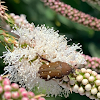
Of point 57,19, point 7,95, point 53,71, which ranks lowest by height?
point 7,95

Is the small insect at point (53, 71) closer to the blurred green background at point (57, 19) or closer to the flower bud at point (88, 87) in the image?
the flower bud at point (88, 87)

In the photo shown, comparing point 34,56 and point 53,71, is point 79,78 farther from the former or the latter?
point 34,56

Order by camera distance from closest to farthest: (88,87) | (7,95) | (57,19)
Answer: (7,95)
(88,87)
(57,19)

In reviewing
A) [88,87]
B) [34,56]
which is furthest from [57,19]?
[88,87]

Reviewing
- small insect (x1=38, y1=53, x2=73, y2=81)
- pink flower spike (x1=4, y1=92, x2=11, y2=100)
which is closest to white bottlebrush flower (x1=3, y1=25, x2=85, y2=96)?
small insect (x1=38, y1=53, x2=73, y2=81)

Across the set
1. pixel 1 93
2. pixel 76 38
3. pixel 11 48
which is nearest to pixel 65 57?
pixel 11 48

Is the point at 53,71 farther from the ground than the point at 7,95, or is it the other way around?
the point at 53,71

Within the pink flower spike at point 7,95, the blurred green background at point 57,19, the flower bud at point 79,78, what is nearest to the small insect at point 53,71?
the flower bud at point 79,78

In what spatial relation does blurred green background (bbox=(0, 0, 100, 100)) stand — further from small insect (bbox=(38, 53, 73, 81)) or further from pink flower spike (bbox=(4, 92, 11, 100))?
pink flower spike (bbox=(4, 92, 11, 100))

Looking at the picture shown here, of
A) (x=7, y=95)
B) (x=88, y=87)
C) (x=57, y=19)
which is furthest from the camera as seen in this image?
(x=57, y=19)
